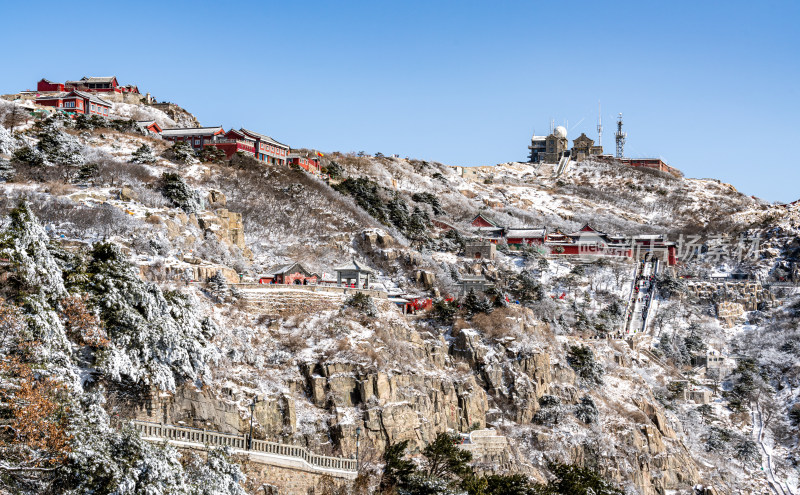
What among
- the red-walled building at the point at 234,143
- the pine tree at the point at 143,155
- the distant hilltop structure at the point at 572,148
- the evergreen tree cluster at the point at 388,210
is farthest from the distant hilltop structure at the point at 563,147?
the pine tree at the point at 143,155

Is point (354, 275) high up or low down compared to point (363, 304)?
up

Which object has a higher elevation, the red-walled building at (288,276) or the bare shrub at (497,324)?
the red-walled building at (288,276)

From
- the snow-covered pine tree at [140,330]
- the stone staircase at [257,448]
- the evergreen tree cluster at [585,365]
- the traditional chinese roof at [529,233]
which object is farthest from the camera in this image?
the traditional chinese roof at [529,233]

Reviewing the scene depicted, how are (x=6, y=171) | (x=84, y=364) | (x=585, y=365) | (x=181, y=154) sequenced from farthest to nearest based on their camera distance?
(x=181, y=154)
(x=6, y=171)
(x=585, y=365)
(x=84, y=364)

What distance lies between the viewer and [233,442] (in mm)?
30938

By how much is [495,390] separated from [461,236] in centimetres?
3892

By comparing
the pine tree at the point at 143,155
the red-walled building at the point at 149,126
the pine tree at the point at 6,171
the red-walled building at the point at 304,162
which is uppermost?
the red-walled building at the point at 149,126

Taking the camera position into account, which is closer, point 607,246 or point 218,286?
point 218,286

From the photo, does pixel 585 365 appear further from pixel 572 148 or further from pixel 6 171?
pixel 572 148

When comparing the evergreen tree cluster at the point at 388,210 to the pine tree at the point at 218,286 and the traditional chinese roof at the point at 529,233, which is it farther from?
the pine tree at the point at 218,286

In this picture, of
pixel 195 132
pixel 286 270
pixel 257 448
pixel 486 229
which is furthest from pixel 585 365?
pixel 195 132

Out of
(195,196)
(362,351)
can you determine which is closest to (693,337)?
(362,351)

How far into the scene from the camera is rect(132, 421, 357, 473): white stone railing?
28891 mm

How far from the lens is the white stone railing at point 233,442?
28891mm
